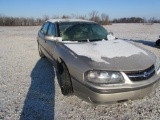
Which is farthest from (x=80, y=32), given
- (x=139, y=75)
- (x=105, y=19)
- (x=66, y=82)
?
(x=105, y=19)

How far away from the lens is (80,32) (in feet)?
13.1

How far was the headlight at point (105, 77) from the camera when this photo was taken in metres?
2.34

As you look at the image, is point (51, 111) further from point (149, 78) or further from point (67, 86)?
point (149, 78)

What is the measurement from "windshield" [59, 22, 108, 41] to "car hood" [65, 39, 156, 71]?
0.50 metres

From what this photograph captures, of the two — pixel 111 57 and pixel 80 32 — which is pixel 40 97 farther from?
pixel 80 32

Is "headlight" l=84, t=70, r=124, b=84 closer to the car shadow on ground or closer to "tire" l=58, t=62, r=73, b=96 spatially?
"tire" l=58, t=62, r=73, b=96

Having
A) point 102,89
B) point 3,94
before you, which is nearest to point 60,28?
point 3,94

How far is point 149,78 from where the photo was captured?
8.29 feet

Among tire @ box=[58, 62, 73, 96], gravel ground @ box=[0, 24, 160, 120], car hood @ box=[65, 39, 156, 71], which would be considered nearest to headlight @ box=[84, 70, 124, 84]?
car hood @ box=[65, 39, 156, 71]

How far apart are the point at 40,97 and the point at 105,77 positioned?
1.49m

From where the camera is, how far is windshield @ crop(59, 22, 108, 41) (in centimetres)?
382

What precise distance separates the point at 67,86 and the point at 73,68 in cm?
46

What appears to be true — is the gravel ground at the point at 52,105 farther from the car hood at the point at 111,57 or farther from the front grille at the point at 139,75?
the car hood at the point at 111,57

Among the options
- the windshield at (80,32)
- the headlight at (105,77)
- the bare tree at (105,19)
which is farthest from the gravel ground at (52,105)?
the bare tree at (105,19)
